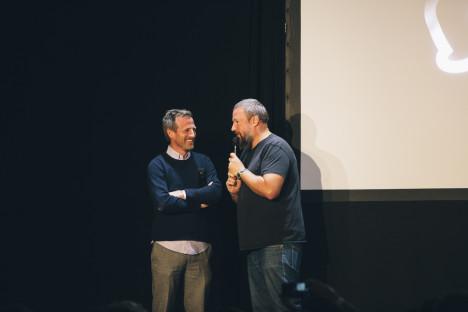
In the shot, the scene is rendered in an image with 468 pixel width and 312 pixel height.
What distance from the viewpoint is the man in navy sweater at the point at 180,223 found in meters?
2.60

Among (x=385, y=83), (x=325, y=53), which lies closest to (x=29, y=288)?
(x=325, y=53)

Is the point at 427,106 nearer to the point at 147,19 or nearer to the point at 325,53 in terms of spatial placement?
the point at 325,53

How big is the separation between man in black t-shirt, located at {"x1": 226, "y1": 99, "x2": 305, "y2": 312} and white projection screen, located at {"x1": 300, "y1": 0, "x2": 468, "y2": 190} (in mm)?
796

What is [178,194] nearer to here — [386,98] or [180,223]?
[180,223]

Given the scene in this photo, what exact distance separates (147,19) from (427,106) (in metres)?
2.29

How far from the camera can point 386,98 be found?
10.6 feet

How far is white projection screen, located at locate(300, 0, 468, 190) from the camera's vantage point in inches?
126

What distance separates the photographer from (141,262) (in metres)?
3.11

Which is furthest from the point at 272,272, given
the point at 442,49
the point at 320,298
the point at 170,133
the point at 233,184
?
the point at 442,49

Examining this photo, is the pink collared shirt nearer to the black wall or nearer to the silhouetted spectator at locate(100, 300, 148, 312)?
the black wall

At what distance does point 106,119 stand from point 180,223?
1.07 m

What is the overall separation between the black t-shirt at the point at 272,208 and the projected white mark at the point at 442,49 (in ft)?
5.50

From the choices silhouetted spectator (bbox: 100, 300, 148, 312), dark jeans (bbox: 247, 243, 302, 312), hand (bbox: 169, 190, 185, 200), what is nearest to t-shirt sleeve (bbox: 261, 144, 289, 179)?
dark jeans (bbox: 247, 243, 302, 312)

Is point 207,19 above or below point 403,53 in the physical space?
above
